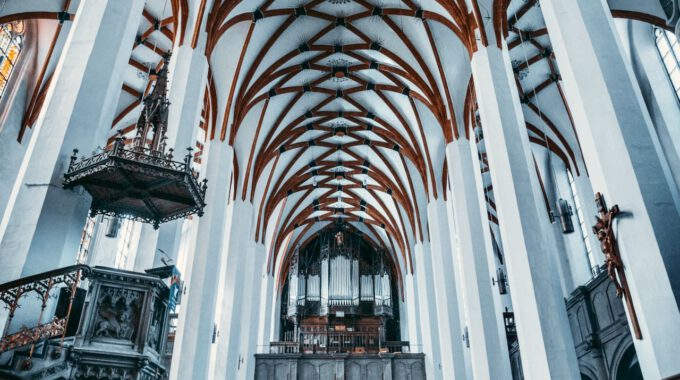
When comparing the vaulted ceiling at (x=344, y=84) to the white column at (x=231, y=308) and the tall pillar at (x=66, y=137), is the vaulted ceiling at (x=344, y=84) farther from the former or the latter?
the tall pillar at (x=66, y=137)

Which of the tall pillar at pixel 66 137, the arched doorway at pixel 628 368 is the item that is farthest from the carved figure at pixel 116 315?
the arched doorway at pixel 628 368

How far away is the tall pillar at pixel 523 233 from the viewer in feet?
27.2

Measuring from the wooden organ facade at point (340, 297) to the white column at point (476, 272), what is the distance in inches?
444

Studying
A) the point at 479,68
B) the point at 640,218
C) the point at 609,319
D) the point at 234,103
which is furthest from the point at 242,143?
the point at 640,218

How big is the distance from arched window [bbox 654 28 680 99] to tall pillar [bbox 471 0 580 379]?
3.71 metres

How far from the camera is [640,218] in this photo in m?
5.98

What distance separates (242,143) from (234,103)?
270 centimetres

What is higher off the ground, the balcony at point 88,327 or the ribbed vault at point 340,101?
the ribbed vault at point 340,101

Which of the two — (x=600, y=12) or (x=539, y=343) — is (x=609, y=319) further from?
(x=600, y=12)

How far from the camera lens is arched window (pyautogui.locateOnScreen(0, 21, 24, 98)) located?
1264 centimetres

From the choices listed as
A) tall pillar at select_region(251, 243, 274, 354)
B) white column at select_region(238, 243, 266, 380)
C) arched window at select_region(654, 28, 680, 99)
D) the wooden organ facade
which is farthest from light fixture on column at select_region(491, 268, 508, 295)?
tall pillar at select_region(251, 243, 274, 354)

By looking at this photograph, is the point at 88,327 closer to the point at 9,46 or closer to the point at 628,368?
the point at 9,46

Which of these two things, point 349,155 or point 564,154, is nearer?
point 564,154

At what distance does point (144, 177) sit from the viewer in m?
7.99
